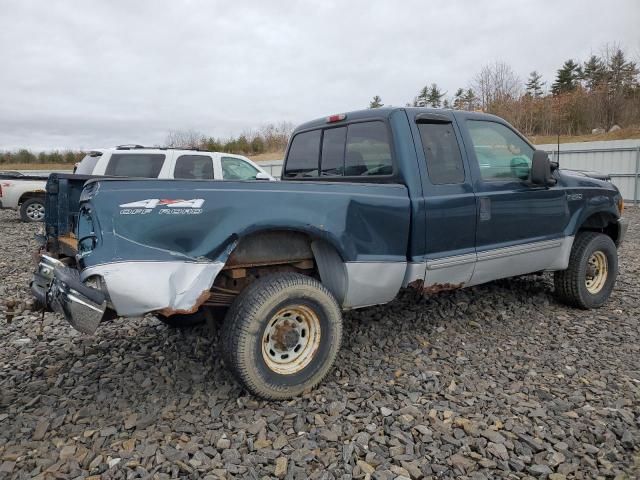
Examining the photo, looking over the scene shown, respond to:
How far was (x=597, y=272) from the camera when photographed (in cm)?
504

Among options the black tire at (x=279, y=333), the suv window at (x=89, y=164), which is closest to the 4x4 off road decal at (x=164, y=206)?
the black tire at (x=279, y=333)

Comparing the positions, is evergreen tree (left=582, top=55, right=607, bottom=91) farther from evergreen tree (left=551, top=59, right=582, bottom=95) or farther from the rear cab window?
the rear cab window

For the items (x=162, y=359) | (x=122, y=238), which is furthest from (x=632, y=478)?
(x=162, y=359)

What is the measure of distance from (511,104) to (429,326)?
29642 millimetres

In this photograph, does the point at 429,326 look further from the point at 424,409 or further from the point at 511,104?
the point at 511,104

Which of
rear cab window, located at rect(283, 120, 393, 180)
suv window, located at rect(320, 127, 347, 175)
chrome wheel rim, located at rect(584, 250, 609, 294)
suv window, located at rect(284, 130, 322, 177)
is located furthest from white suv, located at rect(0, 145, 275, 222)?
chrome wheel rim, located at rect(584, 250, 609, 294)

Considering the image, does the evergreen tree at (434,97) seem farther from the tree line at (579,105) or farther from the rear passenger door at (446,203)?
the rear passenger door at (446,203)

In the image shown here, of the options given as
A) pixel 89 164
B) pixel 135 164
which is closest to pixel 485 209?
pixel 135 164

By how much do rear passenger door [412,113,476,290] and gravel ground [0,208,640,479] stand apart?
71cm

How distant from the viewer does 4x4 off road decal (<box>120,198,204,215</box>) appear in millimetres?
2592

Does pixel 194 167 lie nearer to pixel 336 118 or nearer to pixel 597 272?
pixel 336 118

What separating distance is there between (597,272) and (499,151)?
1.96 m

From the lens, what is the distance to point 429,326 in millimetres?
4363

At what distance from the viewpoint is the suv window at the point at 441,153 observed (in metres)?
3.76
